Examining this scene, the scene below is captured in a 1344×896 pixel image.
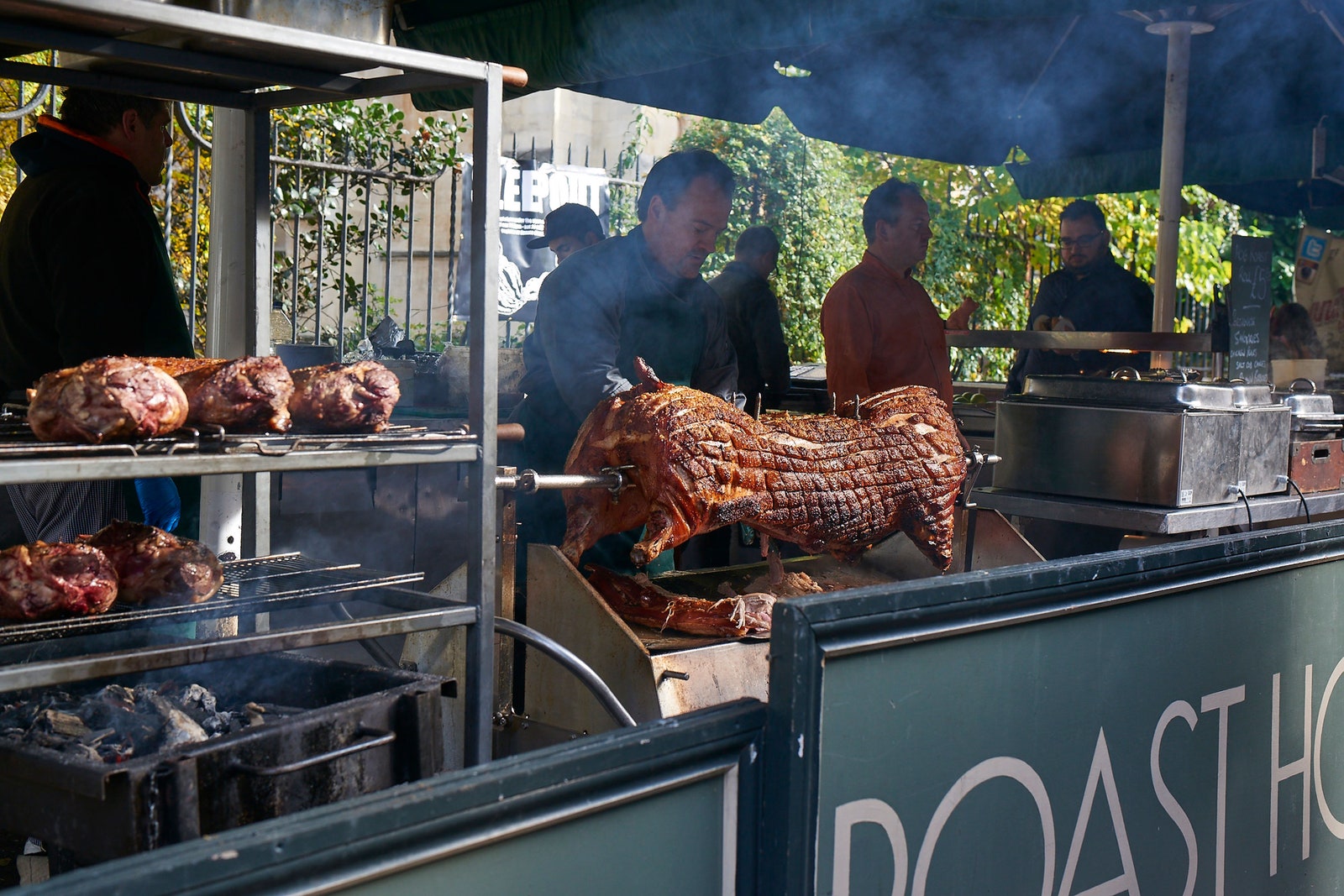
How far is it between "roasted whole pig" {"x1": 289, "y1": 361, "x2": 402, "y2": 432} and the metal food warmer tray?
2606 millimetres

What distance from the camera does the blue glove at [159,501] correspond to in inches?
123

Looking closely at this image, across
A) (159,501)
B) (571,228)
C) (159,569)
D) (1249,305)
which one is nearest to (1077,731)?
(159,569)

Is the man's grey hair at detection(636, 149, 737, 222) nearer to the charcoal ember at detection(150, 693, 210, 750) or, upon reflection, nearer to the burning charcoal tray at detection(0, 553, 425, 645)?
the burning charcoal tray at detection(0, 553, 425, 645)

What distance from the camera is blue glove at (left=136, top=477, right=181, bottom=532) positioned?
312cm

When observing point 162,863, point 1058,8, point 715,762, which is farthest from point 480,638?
point 1058,8

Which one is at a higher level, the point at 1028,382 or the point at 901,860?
the point at 1028,382

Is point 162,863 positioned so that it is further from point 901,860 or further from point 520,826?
point 901,860

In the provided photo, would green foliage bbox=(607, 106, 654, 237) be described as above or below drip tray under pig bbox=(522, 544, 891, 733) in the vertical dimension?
above

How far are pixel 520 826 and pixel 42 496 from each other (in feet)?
8.07

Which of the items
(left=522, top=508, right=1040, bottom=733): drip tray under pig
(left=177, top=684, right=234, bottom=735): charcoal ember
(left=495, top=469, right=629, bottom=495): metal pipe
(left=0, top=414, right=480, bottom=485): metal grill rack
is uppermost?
(left=0, top=414, right=480, bottom=485): metal grill rack

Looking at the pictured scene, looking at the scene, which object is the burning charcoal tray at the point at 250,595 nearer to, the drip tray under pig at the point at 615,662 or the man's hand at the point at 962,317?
the drip tray under pig at the point at 615,662

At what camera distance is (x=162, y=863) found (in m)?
0.96

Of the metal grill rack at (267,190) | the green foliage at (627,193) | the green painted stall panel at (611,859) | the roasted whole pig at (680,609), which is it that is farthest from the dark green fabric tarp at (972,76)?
the green foliage at (627,193)

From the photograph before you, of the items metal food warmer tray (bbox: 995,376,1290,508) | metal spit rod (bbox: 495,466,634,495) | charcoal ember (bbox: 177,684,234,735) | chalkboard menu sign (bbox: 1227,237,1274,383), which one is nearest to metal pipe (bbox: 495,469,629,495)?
metal spit rod (bbox: 495,466,634,495)
